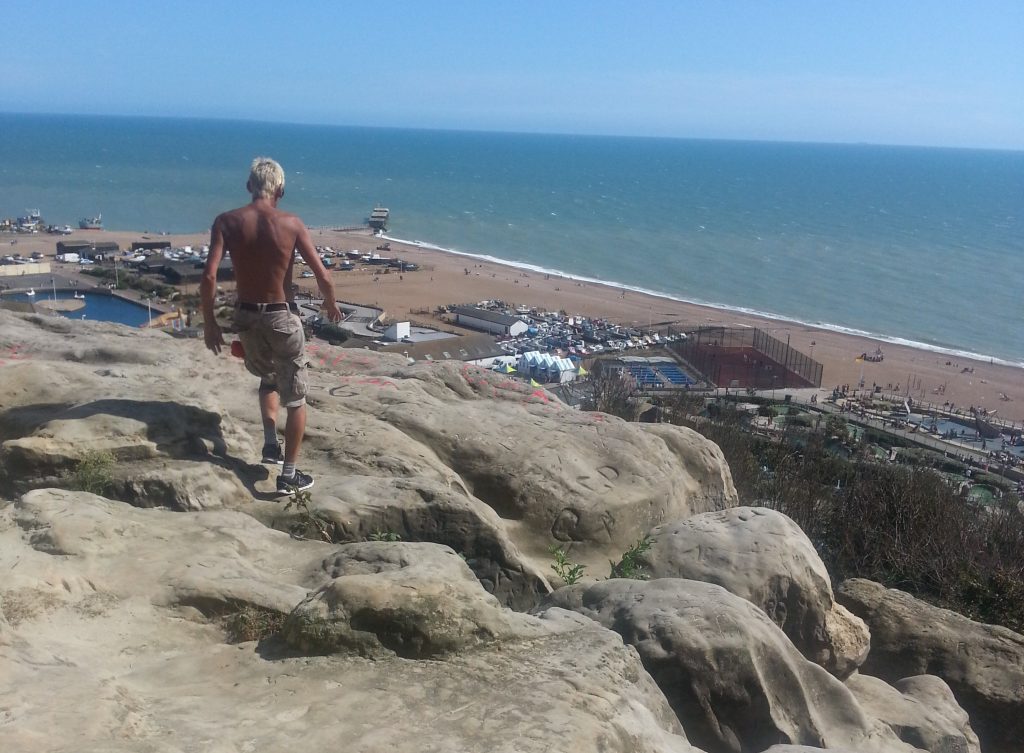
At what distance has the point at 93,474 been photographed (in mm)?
5465

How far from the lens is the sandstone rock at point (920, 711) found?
5.99m

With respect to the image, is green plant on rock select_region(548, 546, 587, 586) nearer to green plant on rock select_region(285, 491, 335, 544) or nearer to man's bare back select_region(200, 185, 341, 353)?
green plant on rock select_region(285, 491, 335, 544)

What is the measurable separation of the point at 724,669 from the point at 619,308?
4717 cm

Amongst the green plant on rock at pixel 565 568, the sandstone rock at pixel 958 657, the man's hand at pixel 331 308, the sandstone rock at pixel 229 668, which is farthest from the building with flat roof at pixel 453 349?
the sandstone rock at pixel 229 668

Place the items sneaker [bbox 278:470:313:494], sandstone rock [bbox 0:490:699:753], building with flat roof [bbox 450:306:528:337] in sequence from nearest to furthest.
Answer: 1. sandstone rock [bbox 0:490:699:753]
2. sneaker [bbox 278:470:313:494]
3. building with flat roof [bbox 450:306:528:337]

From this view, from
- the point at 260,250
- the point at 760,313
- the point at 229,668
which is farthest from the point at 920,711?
the point at 760,313

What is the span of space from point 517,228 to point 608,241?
1164 cm

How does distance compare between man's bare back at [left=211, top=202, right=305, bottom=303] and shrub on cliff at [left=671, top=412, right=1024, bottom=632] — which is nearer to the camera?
man's bare back at [left=211, top=202, right=305, bottom=303]

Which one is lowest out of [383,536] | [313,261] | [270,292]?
[383,536]

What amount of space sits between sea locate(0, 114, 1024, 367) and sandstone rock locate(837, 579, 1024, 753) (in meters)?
41.2

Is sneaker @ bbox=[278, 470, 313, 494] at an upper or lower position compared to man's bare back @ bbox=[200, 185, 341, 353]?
lower

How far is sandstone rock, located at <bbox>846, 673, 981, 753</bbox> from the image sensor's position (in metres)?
5.99

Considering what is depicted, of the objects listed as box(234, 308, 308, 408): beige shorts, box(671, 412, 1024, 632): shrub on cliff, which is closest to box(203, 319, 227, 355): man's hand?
box(234, 308, 308, 408): beige shorts

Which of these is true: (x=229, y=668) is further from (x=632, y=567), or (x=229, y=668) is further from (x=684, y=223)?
(x=684, y=223)
